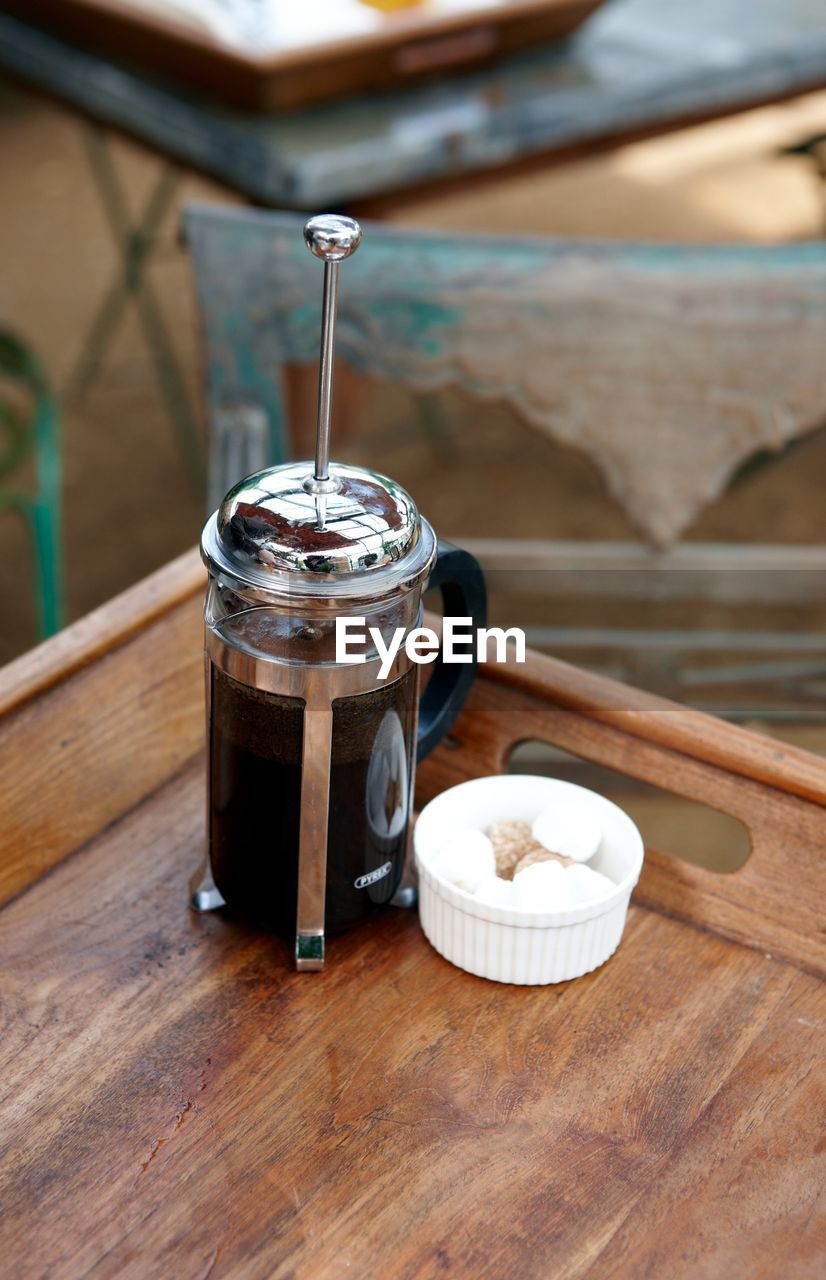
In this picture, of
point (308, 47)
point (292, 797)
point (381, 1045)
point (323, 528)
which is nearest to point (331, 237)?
point (323, 528)

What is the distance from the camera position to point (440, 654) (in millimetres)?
789

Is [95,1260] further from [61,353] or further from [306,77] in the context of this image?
[61,353]

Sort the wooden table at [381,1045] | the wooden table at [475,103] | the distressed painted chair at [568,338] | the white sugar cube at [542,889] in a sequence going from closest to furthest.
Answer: the wooden table at [381,1045]
the white sugar cube at [542,889]
the distressed painted chair at [568,338]
the wooden table at [475,103]

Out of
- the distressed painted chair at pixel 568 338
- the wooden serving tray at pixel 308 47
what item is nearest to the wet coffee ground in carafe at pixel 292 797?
the distressed painted chair at pixel 568 338

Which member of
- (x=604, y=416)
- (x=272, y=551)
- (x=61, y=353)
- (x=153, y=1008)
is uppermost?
(x=272, y=551)

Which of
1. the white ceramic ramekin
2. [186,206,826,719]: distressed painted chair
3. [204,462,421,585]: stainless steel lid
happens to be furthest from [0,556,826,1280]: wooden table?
[186,206,826,719]: distressed painted chair

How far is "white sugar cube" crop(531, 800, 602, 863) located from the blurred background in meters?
0.71

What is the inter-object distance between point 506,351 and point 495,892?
0.89m

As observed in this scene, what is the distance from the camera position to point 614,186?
12.5ft

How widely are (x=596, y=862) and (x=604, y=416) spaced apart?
2.71 feet

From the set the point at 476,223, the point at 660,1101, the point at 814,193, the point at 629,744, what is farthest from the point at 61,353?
the point at 660,1101

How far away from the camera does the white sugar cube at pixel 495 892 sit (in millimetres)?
683

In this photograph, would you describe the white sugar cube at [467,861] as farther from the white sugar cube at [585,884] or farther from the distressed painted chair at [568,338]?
the distressed painted chair at [568,338]

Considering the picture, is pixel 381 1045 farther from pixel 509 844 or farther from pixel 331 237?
pixel 331 237
